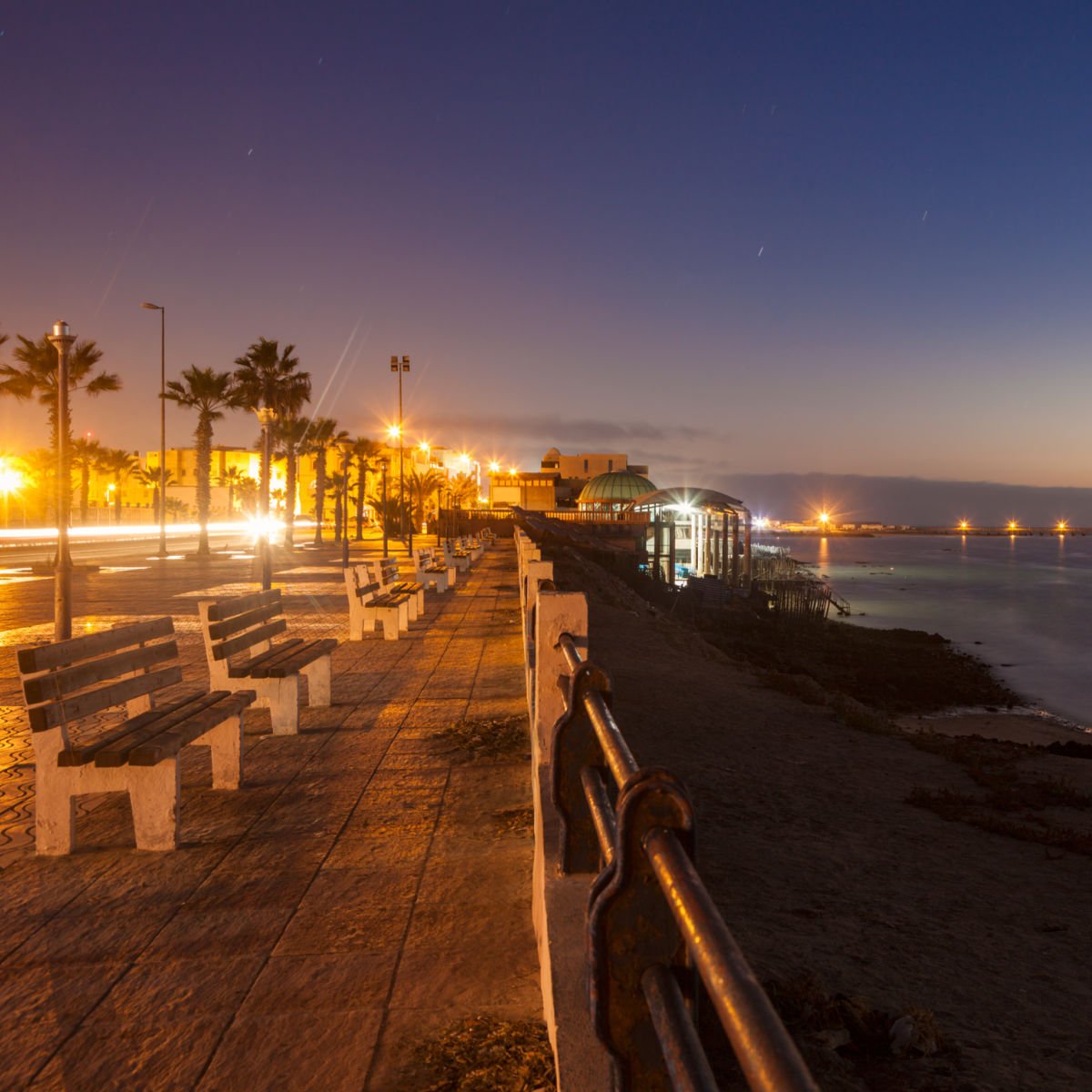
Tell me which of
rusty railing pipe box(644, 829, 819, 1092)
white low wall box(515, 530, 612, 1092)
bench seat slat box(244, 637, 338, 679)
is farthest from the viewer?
bench seat slat box(244, 637, 338, 679)

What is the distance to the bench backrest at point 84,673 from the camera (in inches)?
166

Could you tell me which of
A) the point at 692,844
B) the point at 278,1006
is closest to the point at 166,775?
the point at 278,1006

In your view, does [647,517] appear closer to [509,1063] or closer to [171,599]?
[171,599]

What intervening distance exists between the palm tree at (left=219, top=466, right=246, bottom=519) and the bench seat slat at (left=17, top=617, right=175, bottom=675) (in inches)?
4395

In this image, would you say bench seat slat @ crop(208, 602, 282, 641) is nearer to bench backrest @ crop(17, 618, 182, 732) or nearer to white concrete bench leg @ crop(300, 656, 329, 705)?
bench backrest @ crop(17, 618, 182, 732)

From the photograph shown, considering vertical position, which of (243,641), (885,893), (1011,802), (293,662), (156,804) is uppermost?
(243,641)

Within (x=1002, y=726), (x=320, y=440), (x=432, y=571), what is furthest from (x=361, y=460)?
(x=1002, y=726)

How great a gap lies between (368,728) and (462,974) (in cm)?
390

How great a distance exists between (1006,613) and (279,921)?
2304 inches

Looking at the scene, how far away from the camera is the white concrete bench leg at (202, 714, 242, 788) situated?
5.25 metres

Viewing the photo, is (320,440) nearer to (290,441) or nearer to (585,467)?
(290,441)

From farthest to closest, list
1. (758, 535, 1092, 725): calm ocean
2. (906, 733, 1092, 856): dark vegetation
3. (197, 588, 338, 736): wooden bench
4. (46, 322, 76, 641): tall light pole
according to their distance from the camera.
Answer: (758, 535, 1092, 725): calm ocean
(46, 322, 76, 641): tall light pole
(906, 733, 1092, 856): dark vegetation
(197, 588, 338, 736): wooden bench

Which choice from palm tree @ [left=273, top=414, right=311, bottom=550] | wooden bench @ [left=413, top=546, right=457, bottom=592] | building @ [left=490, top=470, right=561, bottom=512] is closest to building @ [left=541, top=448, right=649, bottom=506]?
building @ [left=490, top=470, right=561, bottom=512]

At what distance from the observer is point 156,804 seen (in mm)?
4305
